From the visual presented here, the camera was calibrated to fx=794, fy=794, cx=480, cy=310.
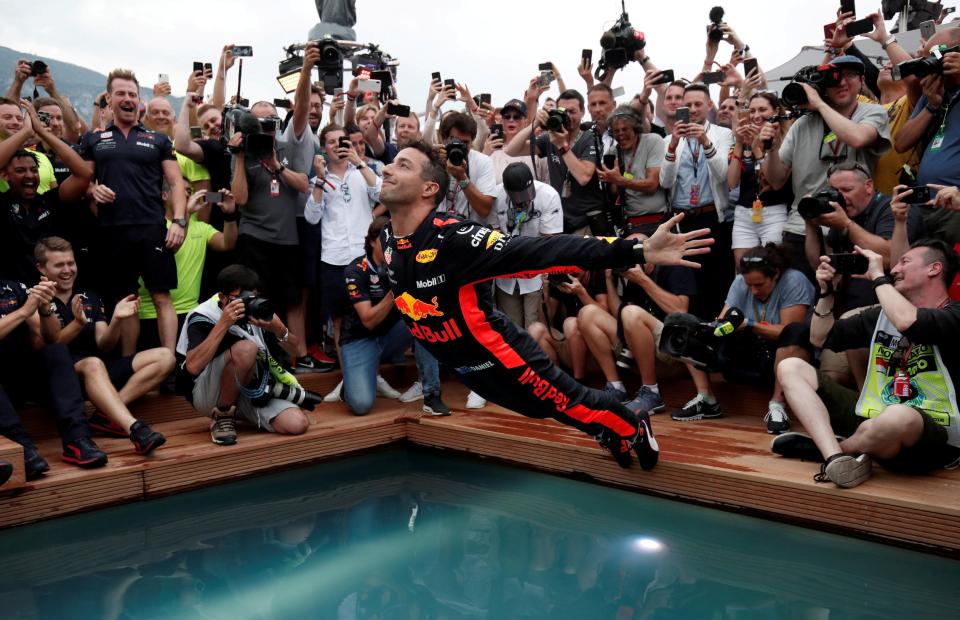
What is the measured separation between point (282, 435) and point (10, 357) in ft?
5.04

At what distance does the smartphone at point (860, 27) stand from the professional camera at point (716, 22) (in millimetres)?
1331

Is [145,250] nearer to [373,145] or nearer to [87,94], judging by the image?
[373,145]

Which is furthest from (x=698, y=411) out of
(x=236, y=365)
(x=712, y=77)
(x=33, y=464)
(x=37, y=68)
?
(x=37, y=68)

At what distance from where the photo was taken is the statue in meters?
11.7

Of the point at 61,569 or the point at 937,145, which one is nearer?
the point at 61,569

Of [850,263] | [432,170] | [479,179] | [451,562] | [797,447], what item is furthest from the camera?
[479,179]

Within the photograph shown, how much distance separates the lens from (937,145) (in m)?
4.15

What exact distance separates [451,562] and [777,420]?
2.19 metres

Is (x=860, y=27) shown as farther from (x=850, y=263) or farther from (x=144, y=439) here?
(x=144, y=439)

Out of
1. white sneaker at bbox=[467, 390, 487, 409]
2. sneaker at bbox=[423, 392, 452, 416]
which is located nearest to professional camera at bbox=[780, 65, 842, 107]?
white sneaker at bbox=[467, 390, 487, 409]

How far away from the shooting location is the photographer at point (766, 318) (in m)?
4.59

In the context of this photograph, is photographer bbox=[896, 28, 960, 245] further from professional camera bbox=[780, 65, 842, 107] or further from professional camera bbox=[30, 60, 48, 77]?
professional camera bbox=[30, 60, 48, 77]

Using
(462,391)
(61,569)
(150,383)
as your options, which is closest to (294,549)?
(61,569)

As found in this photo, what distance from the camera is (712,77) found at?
20.0 ft
